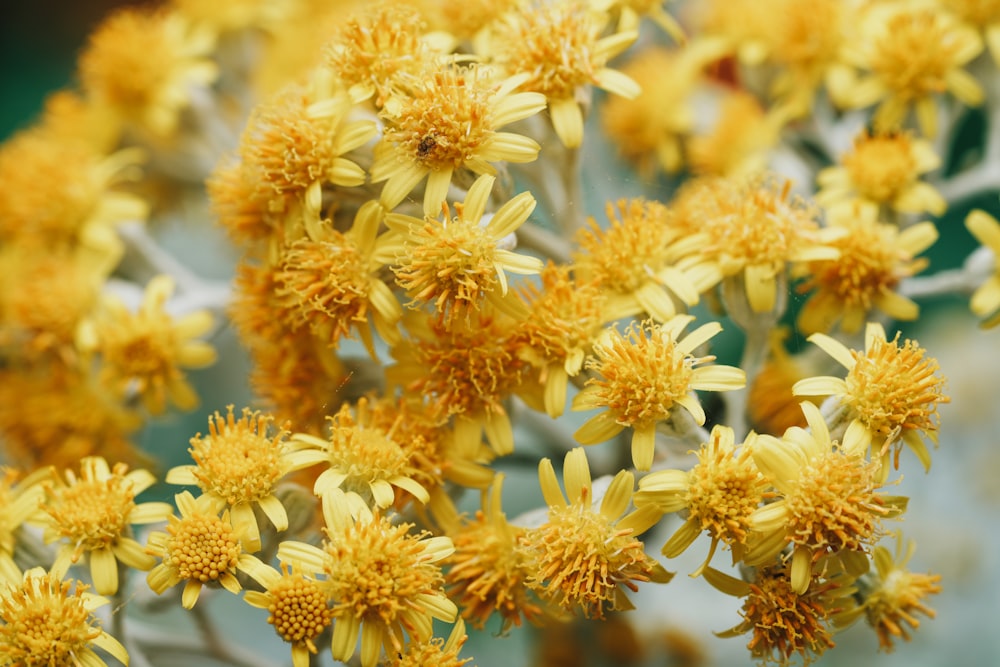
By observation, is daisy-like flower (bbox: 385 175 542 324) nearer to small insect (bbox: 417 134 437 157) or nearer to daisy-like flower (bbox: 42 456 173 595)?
small insect (bbox: 417 134 437 157)

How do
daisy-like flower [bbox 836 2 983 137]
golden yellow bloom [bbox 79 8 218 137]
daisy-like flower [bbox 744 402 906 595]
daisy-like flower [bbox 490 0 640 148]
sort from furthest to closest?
1. golden yellow bloom [bbox 79 8 218 137]
2. daisy-like flower [bbox 836 2 983 137]
3. daisy-like flower [bbox 490 0 640 148]
4. daisy-like flower [bbox 744 402 906 595]

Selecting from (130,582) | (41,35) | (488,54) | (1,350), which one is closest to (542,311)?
A: (488,54)

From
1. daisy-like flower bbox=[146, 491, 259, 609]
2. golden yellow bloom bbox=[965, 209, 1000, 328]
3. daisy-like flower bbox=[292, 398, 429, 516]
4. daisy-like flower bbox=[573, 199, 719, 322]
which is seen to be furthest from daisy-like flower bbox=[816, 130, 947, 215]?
daisy-like flower bbox=[146, 491, 259, 609]

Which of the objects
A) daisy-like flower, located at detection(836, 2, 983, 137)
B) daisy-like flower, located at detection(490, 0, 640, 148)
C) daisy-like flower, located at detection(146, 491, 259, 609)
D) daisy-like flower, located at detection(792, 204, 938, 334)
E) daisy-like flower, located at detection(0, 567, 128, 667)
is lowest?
daisy-like flower, located at detection(0, 567, 128, 667)

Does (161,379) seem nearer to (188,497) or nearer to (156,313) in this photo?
(156,313)

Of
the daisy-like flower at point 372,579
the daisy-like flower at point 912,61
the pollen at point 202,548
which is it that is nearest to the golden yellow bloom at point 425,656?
the daisy-like flower at point 372,579

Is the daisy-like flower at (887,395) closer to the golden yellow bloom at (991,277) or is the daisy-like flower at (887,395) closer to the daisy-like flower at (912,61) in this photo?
the golden yellow bloom at (991,277)
